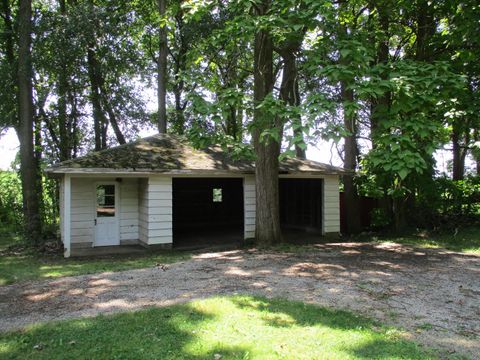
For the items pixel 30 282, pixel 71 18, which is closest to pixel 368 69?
pixel 30 282

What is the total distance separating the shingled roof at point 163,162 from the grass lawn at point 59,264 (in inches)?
93.3

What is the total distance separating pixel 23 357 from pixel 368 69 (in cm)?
677

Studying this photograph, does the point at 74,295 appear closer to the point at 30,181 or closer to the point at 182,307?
the point at 182,307

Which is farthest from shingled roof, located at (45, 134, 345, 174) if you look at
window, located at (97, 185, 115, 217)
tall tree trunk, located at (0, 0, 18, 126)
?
tall tree trunk, located at (0, 0, 18, 126)

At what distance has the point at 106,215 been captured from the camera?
12.7m

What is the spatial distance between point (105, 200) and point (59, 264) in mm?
3320

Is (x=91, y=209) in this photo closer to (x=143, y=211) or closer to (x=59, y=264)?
(x=143, y=211)

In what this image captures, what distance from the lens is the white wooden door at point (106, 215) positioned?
41.1 feet

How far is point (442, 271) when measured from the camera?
7.96m

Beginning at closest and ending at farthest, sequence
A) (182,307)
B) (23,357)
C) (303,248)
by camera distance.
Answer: (23,357) < (182,307) < (303,248)

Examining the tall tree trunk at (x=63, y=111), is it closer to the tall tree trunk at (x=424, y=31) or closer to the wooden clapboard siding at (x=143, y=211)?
the wooden clapboard siding at (x=143, y=211)

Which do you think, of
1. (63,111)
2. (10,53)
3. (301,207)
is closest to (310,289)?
(301,207)

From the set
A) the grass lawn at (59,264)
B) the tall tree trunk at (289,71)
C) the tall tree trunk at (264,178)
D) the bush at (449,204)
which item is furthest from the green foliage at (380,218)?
the grass lawn at (59,264)

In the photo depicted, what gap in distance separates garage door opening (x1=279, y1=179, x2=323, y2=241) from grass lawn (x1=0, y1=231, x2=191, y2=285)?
579 cm
